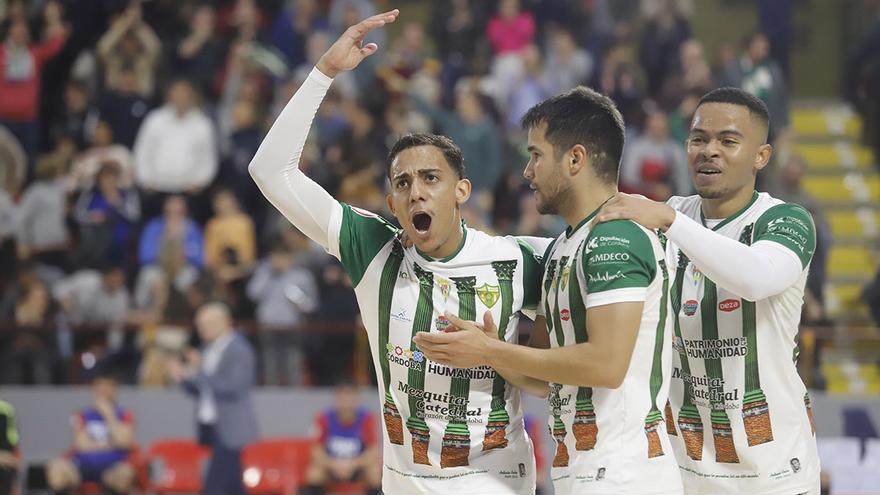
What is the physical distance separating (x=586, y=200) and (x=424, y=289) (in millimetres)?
809

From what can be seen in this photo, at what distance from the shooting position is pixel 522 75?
1549 centimetres

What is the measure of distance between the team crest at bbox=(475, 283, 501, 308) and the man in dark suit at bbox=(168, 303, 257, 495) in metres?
7.02

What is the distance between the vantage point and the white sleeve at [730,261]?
4668 mm

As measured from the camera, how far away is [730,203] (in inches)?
211

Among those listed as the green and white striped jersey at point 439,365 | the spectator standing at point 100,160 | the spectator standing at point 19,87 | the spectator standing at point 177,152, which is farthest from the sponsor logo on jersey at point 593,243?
the spectator standing at point 19,87

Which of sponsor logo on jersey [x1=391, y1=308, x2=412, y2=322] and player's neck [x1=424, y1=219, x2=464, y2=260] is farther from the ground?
player's neck [x1=424, y1=219, x2=464, y2=260]

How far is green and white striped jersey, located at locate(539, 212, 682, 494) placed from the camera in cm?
458

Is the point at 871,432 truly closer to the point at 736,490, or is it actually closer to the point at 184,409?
the point at 736,490

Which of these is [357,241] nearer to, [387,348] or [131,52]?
[387,348]

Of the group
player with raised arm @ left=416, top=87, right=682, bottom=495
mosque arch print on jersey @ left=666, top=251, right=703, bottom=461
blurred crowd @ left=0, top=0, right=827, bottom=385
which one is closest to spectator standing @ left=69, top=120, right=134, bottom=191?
blurred crowd @ left=0, top=0, right=827, bottom=385

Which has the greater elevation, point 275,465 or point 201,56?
point 201,56

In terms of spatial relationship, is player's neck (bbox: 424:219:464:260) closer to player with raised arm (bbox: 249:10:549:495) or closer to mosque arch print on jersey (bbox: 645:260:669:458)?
player with raised arm (bbox: 249:10:549:495)

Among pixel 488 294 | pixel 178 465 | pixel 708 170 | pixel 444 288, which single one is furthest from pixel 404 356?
pixel 178 465

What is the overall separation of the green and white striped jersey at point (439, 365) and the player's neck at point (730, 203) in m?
0.81
